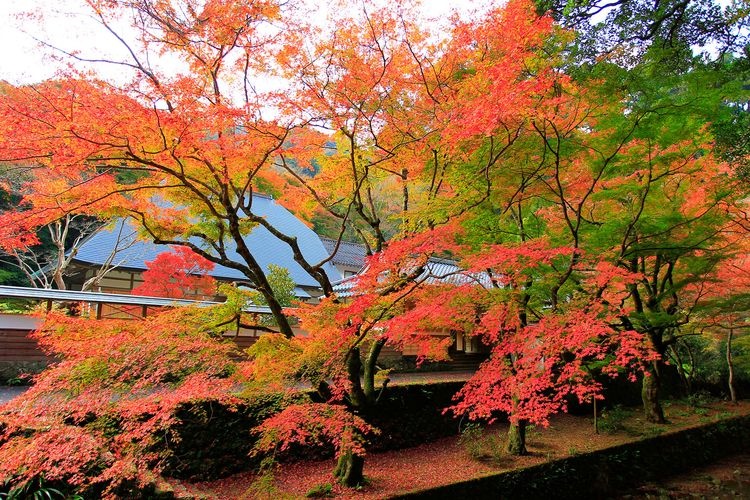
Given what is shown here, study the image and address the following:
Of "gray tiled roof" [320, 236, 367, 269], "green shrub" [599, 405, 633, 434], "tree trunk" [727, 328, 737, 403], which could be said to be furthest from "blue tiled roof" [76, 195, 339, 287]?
"tree trunk" [727, 328, 737, 403]

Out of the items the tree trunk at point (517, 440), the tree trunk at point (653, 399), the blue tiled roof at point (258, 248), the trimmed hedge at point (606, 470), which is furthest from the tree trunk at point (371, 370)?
the blue tiled roof at point (258, 248)

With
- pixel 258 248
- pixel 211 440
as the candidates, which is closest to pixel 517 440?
pixel 211 440

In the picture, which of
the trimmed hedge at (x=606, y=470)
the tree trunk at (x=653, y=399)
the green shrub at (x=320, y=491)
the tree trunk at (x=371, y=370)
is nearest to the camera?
the green shrub at (x=320, y=491)

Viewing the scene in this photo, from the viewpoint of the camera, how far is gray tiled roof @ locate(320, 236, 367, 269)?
26.6 metres

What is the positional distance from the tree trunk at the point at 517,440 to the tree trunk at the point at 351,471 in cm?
350

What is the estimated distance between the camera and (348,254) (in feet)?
90.7

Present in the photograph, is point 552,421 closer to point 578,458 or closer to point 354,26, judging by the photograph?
point 578,458

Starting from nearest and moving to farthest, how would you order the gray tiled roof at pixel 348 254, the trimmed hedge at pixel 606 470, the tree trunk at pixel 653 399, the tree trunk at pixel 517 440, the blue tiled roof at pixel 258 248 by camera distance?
the trimmed hedge at pixel 606 470
the tree trunk at pixel 517 440
the tree trunk at pixel 653 399
the blue tiled roof at pixel 258 248
the gray tiled roof at pixel 348 254

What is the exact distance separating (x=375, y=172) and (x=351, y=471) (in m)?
5.11

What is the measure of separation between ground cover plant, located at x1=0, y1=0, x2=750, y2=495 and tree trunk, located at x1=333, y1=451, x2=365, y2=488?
30 mm

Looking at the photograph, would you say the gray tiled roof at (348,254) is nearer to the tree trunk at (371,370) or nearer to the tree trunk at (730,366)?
the tree trunk at (730,366)

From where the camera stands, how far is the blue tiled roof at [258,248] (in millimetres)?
17531

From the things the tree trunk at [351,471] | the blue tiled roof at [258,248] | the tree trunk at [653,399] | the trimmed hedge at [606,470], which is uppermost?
the blue tiled roof at [258,248]

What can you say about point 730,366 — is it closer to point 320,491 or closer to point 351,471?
point 351,471
